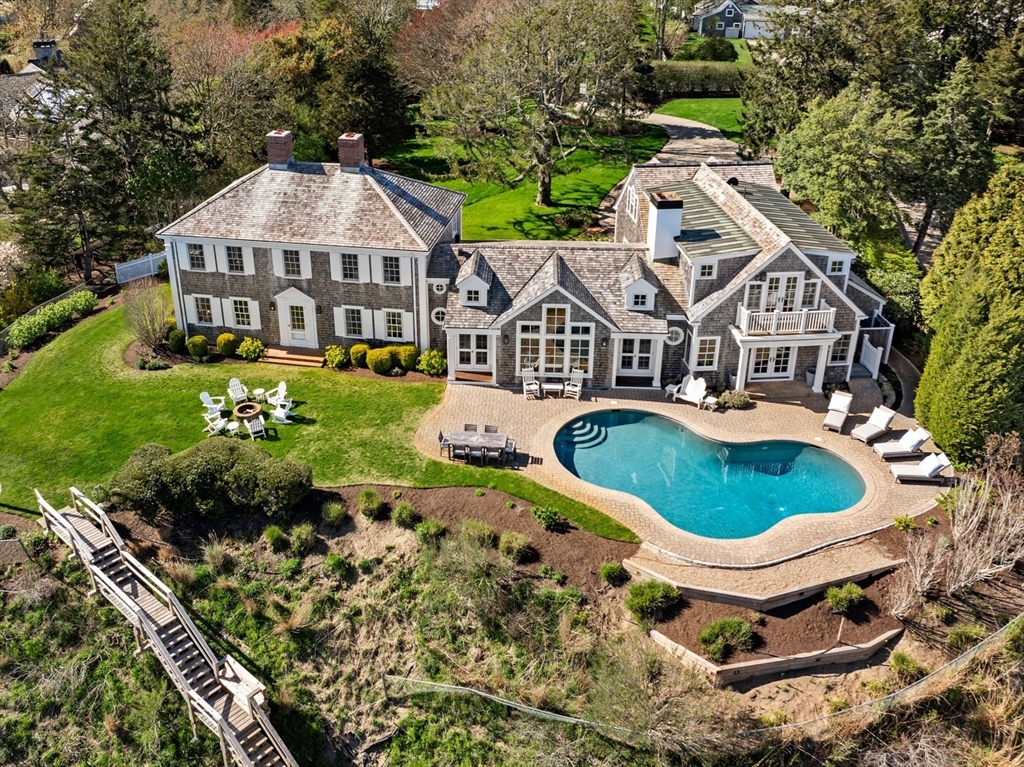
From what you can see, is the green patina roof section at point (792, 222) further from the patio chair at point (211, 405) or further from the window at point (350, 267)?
the patio chair at point (211, 405)

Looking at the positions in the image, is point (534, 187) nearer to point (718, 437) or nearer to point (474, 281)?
point (474, 281)

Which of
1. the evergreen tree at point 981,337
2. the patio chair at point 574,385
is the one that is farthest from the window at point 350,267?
the evergreen tree at point 981,337

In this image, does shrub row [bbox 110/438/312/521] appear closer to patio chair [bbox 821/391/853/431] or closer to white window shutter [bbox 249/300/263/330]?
white window shutter [bbox 249/300/263/330]

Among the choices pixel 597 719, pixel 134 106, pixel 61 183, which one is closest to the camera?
pixel 597 719

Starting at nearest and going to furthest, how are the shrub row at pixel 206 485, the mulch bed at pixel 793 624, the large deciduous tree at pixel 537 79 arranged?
1. the mulch bed at pixel 793 624
2. the shrub row at pixel 206 485
3. the large deciduous tree at pixel 537 79

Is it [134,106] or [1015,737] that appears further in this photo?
[134,106]

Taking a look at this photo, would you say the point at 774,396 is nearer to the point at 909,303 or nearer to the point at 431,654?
the point at 909,303

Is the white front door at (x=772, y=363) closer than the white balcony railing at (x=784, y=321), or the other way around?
the white balcony railing at (x=784, y=321)

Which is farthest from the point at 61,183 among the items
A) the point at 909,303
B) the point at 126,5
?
the point at 909,303
